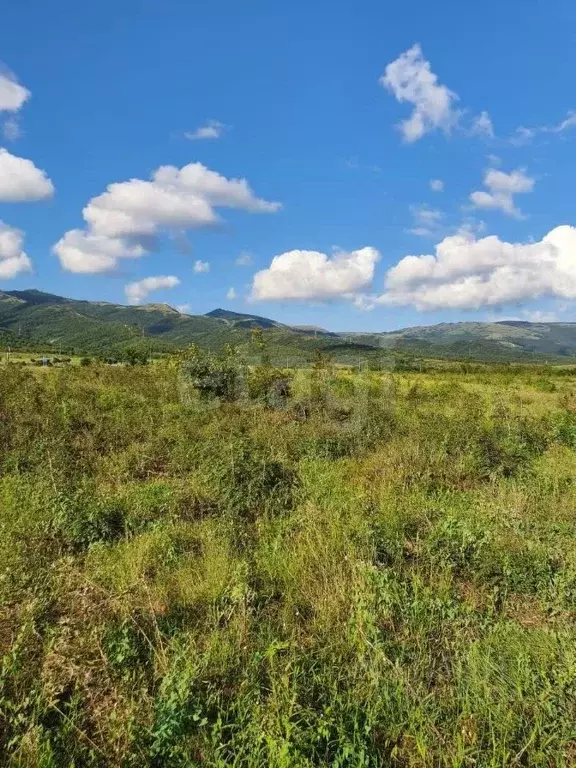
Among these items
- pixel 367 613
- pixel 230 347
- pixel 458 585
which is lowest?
pixel 458 585

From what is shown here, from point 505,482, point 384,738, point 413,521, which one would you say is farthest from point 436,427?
point 384,738

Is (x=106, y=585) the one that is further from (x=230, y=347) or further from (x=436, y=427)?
(x=230, y=347)

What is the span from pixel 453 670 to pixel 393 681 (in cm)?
53

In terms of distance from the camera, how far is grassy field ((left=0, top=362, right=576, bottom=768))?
2.69 m

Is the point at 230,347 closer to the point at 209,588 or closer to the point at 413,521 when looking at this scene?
the point at 413,521

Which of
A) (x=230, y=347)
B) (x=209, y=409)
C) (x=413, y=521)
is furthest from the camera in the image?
(x=230, y=347)

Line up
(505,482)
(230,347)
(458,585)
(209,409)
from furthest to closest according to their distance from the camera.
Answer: (230,347), (209,409), (505,482), (458,585)

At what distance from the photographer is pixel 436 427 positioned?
33.9ft

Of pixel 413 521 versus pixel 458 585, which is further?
pixel 413 521

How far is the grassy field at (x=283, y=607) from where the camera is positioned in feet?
8.83

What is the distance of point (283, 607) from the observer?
4098 millimetres

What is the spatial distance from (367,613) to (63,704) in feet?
7.04

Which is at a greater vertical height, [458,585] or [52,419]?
[52,419]

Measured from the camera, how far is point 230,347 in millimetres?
16734
